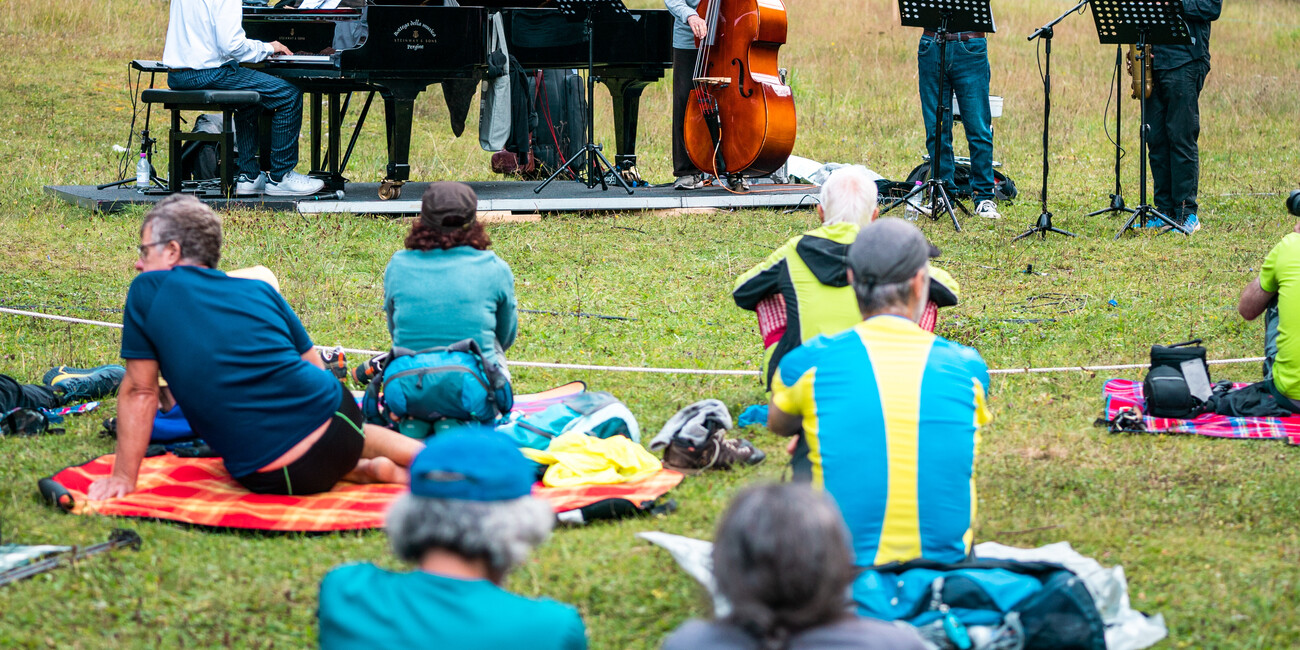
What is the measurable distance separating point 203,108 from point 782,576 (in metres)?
7.70

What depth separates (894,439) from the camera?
3.04 m

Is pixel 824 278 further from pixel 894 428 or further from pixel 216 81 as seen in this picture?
pixel 216 81

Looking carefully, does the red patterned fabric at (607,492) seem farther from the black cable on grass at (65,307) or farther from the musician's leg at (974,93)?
the musician's leg at (974,93)

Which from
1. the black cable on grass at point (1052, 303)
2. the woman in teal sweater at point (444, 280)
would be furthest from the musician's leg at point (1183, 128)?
the woman in teal sweater at point (444, 280)

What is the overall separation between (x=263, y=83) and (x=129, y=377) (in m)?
5.15

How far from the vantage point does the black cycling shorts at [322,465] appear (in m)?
4.17

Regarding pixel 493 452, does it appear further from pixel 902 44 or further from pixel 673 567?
pixel 902 44

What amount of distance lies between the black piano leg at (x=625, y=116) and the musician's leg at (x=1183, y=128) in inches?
155

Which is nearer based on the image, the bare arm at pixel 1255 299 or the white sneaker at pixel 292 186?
the bare arm at pixel 1255 299

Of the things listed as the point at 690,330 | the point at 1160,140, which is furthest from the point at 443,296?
the point at 1160,140

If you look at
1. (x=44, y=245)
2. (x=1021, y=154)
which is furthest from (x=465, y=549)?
(x=1021, y=154)

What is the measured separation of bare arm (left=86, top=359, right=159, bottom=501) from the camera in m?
4.04

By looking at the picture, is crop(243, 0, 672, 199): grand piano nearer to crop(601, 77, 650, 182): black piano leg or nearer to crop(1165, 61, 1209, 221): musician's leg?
crop(601, 77, 650, 182): black piano leg

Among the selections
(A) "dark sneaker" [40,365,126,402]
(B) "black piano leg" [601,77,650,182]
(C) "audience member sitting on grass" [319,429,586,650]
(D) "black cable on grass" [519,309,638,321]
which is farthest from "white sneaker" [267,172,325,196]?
(C) "audience member sitting on grass" [319,429,586,650]
